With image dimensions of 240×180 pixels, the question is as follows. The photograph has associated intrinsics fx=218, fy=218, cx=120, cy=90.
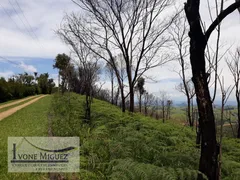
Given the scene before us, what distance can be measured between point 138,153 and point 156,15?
932 centimetres

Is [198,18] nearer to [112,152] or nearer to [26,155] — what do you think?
[112,152]

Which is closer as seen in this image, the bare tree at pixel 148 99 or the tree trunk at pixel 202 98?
the tree trunk at pixel 202 98

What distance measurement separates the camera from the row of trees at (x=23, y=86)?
84.4 ft

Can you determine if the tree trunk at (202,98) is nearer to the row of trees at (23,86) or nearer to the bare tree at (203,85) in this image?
the bare tree at (203,85)

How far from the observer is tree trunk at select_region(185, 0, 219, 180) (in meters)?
2.78

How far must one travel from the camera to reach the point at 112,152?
12.8 feet

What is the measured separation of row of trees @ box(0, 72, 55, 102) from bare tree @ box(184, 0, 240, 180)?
2608 centimetres

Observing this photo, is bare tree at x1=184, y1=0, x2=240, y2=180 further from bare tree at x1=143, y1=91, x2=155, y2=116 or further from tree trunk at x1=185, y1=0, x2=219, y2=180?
bare tree at x1=143, y1=91, x2=155, y2=116

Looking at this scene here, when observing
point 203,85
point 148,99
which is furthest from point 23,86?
point 203,85

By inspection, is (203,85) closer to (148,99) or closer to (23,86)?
(148,99)

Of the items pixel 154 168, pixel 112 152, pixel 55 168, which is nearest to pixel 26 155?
pixel 55 168

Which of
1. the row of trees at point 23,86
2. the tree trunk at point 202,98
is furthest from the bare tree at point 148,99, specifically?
the tree trunk at point 202,98

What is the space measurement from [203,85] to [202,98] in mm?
171

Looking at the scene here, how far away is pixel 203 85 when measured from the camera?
2836 millimetres
